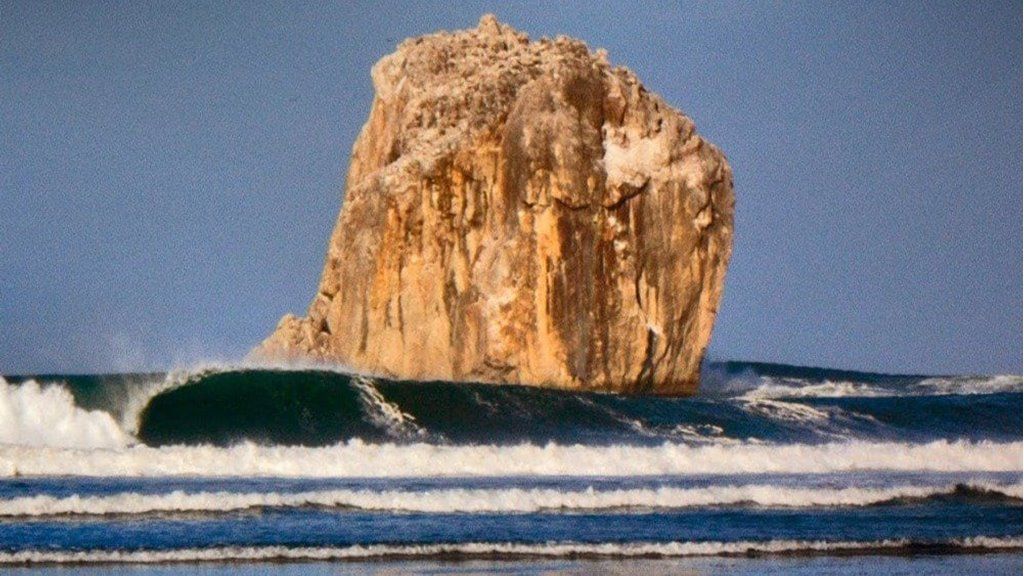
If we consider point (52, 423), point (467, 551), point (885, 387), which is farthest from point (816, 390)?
point (467, 551)

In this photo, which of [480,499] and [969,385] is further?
[969,385]

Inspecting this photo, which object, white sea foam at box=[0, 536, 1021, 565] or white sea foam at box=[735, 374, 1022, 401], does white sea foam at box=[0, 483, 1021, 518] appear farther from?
white sea foam at box=[735, 374, 1022, 401]

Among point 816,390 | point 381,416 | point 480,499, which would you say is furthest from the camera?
point 816,390

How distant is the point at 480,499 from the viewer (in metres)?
24.4

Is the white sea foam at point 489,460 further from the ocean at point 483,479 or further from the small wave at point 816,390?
the small wave at point 816,390

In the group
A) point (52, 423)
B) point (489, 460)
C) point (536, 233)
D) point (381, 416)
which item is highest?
point (536, 233)

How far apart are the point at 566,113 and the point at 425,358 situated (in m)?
6.54

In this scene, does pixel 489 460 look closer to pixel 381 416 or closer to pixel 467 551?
pixel 381 416

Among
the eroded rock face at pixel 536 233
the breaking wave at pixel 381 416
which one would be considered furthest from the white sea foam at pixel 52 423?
the eroded rock face at pixel 536 233

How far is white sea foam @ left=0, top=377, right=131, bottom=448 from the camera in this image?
1394 inches

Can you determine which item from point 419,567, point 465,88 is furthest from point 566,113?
point 419,567

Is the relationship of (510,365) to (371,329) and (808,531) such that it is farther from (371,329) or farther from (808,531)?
(808,531)

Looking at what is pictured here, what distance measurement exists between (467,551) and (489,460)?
10.6 m

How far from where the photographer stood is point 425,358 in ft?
145
